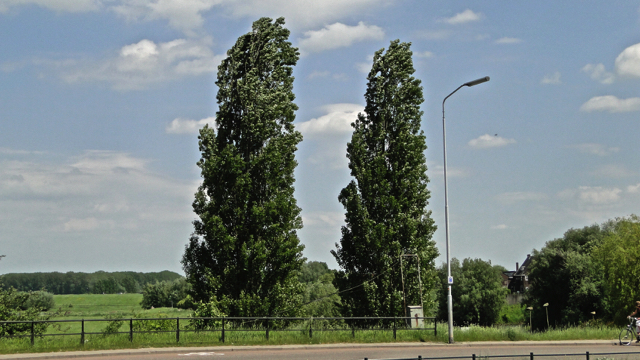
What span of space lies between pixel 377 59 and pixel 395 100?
118 inches

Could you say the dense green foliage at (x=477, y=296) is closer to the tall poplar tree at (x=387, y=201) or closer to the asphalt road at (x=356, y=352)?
the tall poplar tree at (x=387, y=201)

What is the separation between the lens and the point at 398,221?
100 ft

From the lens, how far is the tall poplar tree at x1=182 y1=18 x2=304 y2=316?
28.6m

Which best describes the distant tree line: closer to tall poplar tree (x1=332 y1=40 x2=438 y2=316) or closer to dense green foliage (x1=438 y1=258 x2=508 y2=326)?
dense green foliage (x1=438 y1=258 x2=508 y2=326)

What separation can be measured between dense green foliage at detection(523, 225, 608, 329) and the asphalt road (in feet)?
145

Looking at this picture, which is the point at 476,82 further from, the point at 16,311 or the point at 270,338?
the point at 16,311

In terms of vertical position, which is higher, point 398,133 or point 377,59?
point 377,59

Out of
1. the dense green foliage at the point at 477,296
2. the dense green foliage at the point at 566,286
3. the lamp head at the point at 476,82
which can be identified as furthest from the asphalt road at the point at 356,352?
the dense green foliage at the point at 477,296

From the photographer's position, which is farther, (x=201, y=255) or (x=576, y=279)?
(x=576, y=279)

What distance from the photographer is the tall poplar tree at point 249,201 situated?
28.6m

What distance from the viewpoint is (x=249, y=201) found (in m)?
29.9

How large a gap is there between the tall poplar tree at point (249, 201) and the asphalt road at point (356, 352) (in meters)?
8.62

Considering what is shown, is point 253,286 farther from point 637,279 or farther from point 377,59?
point 637,279

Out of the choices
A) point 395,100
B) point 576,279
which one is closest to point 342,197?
point 395,100
